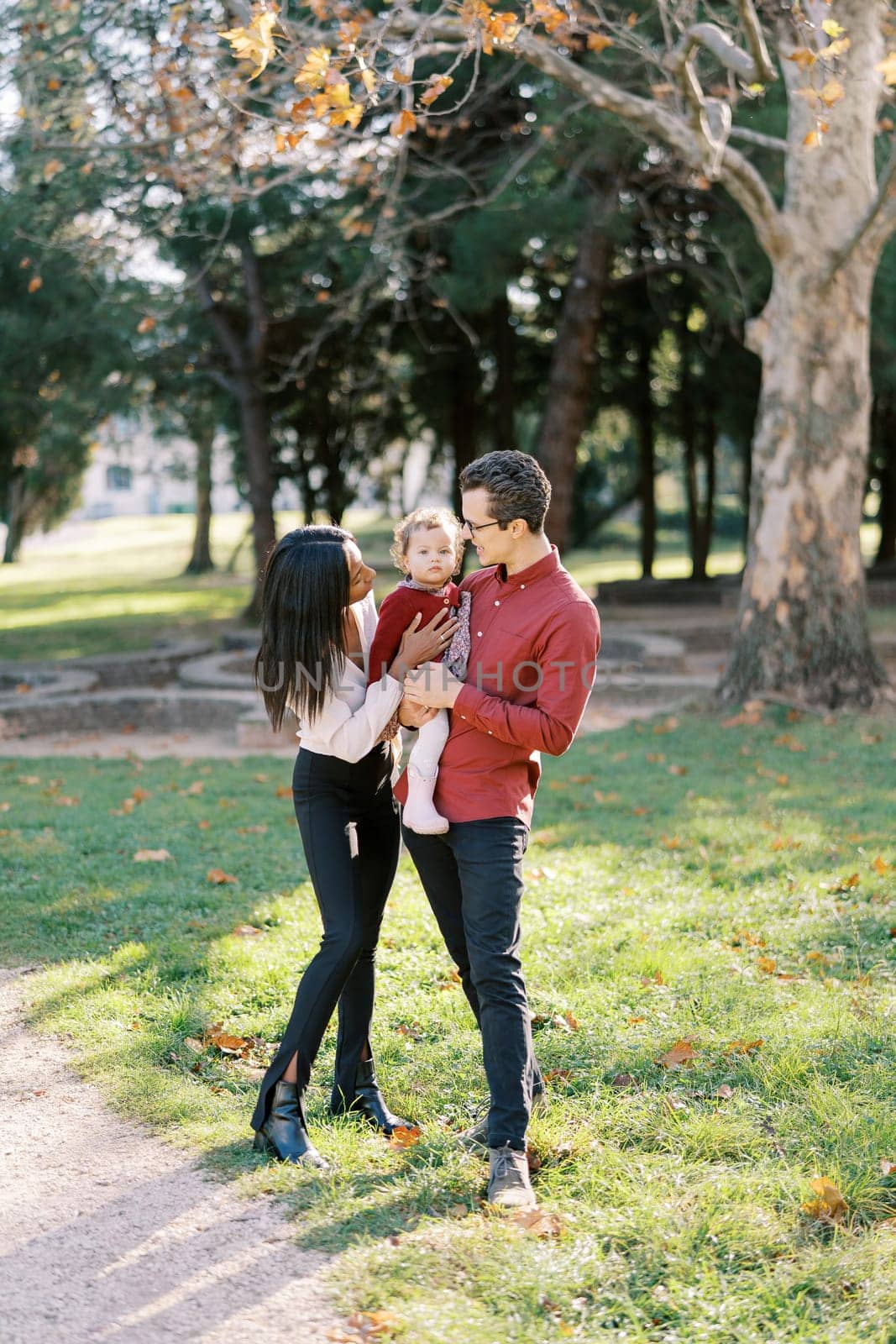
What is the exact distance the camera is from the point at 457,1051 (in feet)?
13.6

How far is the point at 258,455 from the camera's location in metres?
20.0

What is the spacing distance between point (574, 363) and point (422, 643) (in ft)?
47.3

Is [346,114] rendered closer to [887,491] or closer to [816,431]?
[816,431]

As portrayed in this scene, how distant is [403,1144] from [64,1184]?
35.8 inches

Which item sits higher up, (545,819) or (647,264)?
(647,264)

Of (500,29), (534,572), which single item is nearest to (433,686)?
(534,572)

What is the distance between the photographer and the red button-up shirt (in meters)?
3.18

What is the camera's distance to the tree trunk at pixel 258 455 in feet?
64.5

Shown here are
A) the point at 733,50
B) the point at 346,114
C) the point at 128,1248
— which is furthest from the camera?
the point at 733,50

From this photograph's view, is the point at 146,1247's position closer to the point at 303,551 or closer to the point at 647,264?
the point at 303,551

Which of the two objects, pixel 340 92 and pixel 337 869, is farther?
pixel 340 92

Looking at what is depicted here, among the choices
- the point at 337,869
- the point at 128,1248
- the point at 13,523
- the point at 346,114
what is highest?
the point at 346,114

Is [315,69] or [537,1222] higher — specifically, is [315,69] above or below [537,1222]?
above

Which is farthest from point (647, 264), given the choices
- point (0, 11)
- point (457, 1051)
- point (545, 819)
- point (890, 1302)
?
point (890, 1302)
